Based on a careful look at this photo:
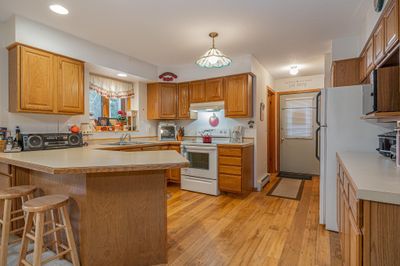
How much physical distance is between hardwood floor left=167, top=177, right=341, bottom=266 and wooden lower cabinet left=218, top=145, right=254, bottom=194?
212 millimetres

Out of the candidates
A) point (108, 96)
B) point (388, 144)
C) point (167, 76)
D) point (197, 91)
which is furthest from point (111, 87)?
point (388, 144)

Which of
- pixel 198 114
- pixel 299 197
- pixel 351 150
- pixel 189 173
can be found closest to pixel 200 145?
pixel 189 173

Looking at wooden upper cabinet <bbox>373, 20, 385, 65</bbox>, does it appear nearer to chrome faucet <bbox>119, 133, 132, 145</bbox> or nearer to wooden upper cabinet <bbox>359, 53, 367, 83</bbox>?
wooden upper cabinet <bbox>359, 53, 367, 83</bbox>

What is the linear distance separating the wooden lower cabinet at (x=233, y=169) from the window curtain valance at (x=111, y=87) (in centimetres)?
223

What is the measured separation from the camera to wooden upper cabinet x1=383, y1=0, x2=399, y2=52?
4.93ft

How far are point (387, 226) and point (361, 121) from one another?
66.9 inches

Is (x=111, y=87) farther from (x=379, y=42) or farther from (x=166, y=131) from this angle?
(x=379, y=42)

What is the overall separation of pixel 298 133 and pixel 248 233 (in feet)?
12.0

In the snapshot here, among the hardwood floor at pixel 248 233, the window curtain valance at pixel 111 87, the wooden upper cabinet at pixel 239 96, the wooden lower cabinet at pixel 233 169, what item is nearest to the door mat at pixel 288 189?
the hardwood floor at pixel 248 233

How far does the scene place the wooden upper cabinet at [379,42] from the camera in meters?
1.81

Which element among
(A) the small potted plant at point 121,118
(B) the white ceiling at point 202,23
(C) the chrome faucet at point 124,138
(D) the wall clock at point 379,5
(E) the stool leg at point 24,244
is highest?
(B) the white ceiling at point 202,23

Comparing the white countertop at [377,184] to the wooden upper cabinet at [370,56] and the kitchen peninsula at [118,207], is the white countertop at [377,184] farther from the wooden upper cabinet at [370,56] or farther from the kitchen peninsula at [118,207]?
the wooden upper cabinet at [370,56]

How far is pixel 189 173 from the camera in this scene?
397 cm

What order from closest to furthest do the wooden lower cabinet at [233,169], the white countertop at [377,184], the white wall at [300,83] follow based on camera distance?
the white countertop at [377,184], the wooden lower cabinet at [233,169], the white wall at [300,83]
